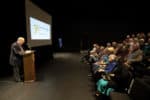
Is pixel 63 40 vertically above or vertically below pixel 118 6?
below

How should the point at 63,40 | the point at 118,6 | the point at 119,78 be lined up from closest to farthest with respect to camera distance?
the point at 119,78 → the point at 118,6 → the point at 63,40

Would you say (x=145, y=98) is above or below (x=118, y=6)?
below

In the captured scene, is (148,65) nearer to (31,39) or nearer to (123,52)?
(123,52)

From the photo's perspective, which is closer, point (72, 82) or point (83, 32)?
point (72, 82)

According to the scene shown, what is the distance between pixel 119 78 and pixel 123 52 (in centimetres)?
311

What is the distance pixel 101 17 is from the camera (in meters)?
16.0

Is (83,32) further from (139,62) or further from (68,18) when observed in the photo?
(139,62)

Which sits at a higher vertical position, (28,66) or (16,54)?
(16,54)

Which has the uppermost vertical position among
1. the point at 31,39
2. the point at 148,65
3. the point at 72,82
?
the point at 31,39

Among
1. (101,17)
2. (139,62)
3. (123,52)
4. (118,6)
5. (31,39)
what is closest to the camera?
(139,62)

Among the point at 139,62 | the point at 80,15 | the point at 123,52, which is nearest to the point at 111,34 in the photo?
the point at 80,15

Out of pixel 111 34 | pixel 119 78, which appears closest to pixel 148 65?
pixel 119 78

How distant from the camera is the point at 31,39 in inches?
276

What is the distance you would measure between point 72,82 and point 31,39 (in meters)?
2.43
